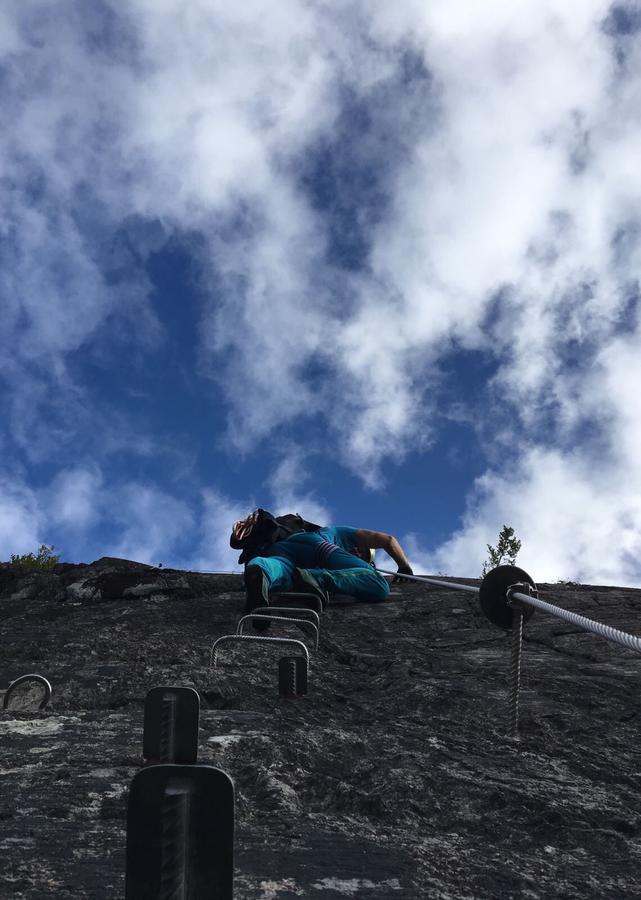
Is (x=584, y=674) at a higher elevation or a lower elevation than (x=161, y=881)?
higher

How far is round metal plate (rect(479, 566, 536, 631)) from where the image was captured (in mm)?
3639

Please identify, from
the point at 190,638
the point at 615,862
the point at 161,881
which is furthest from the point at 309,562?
the point at 161,881

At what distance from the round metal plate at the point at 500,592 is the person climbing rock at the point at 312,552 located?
349cm

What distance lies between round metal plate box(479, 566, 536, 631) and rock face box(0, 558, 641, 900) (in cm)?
54

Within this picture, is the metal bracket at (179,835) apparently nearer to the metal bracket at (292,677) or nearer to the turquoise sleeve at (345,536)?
the metal bracket at (292,677)

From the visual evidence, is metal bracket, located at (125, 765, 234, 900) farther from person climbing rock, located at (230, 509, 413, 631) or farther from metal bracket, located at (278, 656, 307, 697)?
person climbing rock, located at (230, 509, 413, 631)

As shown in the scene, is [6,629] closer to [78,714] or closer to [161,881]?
[78,714]

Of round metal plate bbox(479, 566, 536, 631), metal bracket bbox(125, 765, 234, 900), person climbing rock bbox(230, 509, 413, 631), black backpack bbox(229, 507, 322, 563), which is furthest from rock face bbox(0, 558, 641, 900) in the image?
black backpack bbox(229, 507, 322, 563)

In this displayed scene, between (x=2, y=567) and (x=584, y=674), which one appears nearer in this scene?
(x=584, y=674)

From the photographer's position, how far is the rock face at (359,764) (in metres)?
2.00

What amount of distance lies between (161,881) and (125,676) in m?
3.73

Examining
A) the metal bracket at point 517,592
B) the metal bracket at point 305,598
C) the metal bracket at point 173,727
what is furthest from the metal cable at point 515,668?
the metal bracket at point 305,598

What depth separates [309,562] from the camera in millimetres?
7645

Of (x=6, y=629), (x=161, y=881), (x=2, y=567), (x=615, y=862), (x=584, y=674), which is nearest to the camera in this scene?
(x=161, y=881)
